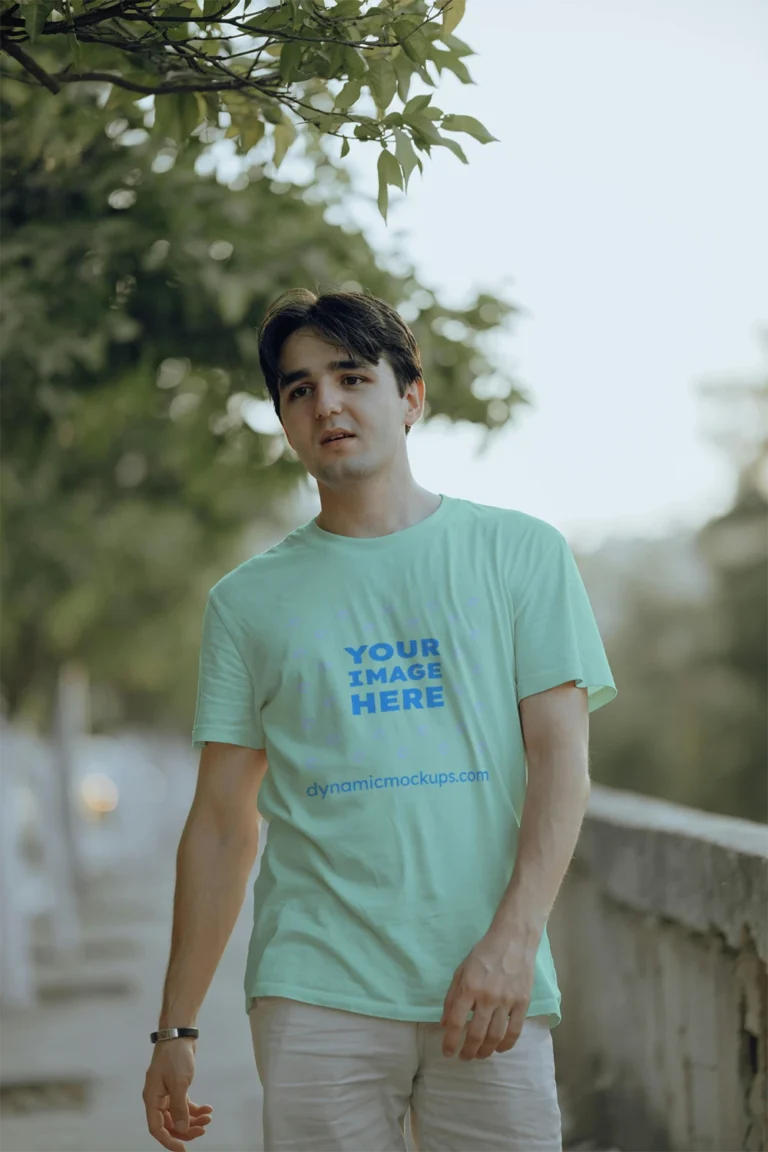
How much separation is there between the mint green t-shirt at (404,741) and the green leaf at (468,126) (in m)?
0.70

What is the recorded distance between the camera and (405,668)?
275cm

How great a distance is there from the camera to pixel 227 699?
292 cm

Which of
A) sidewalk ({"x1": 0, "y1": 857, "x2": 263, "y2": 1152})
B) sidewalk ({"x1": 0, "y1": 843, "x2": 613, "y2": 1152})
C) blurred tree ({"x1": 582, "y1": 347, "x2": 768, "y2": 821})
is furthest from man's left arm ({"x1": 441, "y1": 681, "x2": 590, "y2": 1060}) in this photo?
blurred tree ({"x1": 582, "y1": 347, "x2": 768, "y2": 821})

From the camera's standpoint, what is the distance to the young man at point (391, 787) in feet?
8.67

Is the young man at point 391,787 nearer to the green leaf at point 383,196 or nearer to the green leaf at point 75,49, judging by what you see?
the green leaf at point 383,196

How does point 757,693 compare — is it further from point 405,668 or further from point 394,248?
point 405,668

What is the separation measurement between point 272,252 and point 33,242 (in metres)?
0.81

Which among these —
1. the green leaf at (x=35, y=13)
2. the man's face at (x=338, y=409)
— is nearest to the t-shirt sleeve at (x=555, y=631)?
the man's face at (x=338, y=409)

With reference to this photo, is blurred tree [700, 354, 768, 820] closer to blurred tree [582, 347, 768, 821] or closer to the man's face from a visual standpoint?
blurred tree [582, 347, 768, 821]

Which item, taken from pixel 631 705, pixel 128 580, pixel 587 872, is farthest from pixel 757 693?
pixel 587 872

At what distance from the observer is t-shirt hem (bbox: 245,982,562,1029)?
2.62 m

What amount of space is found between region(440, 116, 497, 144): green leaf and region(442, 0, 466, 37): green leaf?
17 cm

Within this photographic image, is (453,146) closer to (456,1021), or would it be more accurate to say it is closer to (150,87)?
(150,87)

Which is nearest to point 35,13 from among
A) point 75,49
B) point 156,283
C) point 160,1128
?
point 75,49
